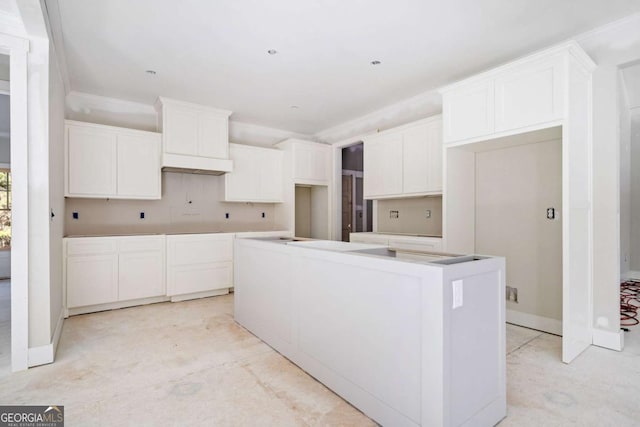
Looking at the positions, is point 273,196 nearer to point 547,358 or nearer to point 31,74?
point 31,74

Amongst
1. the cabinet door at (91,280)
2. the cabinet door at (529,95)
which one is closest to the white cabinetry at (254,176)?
the cabinet door at (91,280)

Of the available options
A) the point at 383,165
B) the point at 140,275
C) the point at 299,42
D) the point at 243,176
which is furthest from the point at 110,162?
the point at 383,165

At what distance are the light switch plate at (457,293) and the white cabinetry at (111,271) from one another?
12.7 ft

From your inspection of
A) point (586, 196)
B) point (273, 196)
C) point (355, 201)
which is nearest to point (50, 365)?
point (273, 196)

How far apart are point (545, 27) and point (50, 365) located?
4.95 m

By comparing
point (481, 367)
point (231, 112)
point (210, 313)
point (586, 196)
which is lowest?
point (210, 313)

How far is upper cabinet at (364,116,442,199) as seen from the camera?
411 cm

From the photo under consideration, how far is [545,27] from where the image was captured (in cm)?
288

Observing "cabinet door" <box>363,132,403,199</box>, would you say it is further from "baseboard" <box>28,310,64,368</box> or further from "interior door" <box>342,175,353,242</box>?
"baseboard" <box>28,310,64,368</box>

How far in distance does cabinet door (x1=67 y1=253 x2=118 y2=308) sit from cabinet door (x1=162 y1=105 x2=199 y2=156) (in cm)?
164

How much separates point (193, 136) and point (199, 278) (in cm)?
203

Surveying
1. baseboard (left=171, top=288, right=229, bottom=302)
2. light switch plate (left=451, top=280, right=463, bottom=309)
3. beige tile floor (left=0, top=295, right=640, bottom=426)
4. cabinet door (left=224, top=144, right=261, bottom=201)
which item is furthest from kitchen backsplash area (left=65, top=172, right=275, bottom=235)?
light switch plate (left=451, top=280, right=463, bottom=309)

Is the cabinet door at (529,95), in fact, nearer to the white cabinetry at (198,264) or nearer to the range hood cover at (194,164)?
the range hood cover at (194,164)

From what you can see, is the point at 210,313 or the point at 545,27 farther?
the point at 210,313
